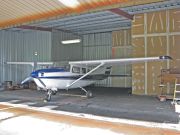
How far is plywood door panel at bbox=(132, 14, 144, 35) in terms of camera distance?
11430mm

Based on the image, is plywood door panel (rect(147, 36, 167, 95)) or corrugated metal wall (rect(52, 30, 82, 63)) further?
corrugated metal wall (rect(52, 30, 82, 63))

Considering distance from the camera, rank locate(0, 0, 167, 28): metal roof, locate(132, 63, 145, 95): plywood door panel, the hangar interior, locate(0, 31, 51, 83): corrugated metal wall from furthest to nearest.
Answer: locate(0, 31, 51, 83): corrugated metal wall, locate(132, 63, 145, 95): plywood door panel, the hangar interior, locate(0, 0, 167, 28): metal roof

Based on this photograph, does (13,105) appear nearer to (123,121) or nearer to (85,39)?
(123,121)

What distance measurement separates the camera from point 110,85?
16.8 meters

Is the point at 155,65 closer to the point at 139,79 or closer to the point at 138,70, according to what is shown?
the point at 138,70

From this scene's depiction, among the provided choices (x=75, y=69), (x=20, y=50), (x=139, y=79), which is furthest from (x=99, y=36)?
(x=75, y=69)

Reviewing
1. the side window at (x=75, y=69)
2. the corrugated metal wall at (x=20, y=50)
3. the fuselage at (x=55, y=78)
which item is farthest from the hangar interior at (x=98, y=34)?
the fuselage at (x=55, y=78)

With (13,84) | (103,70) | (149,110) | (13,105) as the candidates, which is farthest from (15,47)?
(149,110)

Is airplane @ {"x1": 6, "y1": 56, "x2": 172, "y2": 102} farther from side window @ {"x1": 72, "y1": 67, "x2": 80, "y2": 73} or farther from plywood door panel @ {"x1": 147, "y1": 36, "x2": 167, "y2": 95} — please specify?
plywood door panel @ {"x1": 147, "y1": 36, "x2": 167, "y2": 95}

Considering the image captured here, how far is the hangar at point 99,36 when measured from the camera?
8773 millimetres

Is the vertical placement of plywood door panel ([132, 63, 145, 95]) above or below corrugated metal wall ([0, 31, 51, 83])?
below

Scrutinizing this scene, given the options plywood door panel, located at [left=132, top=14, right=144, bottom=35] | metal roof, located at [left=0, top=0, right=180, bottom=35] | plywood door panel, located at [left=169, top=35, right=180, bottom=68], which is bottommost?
plywood door panel, located at [left=169, top=35, right=180, bottom=68]

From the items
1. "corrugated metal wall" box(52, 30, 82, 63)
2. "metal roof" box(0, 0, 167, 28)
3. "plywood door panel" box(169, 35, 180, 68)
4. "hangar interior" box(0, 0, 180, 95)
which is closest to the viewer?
"metal roof" box(0, 0, 167, 28)

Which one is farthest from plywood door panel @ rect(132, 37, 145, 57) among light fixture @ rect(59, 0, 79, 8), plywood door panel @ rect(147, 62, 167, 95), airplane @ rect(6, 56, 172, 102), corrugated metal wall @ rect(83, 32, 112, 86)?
corrugated metal wall @ rect(83, 32, 112, 86)
